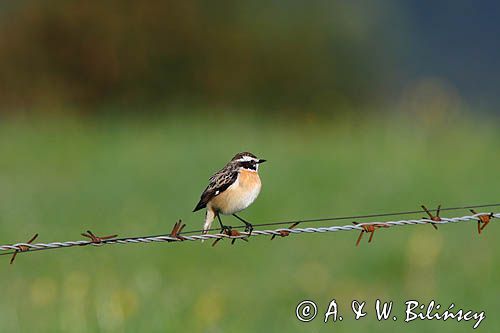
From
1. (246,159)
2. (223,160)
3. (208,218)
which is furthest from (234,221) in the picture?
(246,159)

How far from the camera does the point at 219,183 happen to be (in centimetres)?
552

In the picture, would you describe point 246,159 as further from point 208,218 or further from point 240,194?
point 208,218

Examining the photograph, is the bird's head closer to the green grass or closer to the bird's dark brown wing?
the bird's dark brown wing

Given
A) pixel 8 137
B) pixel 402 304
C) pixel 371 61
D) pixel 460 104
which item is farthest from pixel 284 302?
pixel 371 61

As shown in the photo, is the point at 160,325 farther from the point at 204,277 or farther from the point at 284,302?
the point at 204,277

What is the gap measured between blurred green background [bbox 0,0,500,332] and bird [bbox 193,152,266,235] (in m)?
2.36

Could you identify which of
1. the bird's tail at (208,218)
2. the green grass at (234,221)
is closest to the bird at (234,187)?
the bird's tail at (208,218)

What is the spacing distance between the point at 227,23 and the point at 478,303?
24.6 meters

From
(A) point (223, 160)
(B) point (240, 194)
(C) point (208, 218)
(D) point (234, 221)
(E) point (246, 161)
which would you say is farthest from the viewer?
(A) point (223, 160)

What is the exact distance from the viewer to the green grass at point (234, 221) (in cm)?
870

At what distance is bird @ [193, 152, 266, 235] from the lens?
17.9ft

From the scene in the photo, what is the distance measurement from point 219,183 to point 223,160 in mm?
11219

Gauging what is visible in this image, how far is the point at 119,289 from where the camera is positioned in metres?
9.66

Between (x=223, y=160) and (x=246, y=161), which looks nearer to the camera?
(x=246, y=161)
